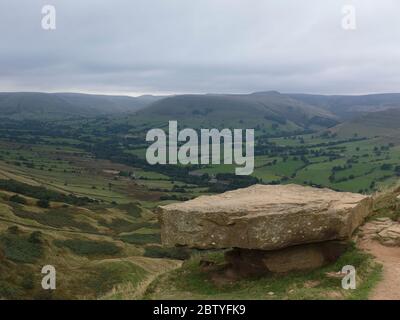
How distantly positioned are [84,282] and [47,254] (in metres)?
18.6

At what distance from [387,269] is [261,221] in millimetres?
5184

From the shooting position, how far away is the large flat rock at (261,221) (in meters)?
Answer: 19.7

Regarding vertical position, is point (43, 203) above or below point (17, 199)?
below

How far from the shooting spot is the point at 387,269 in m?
18.6

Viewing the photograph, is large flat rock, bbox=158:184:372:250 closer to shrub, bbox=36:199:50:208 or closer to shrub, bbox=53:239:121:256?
shrub, bbox=53:239:121:256

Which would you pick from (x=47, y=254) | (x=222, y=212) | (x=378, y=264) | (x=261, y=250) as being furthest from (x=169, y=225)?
(x=47, y=254)

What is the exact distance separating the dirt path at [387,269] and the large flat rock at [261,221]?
1131mm

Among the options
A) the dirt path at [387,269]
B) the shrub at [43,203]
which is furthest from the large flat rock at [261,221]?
the shrub at [43,203]

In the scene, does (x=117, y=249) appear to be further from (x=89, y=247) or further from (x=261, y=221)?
(x=261, y=221)

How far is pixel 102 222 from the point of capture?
121m

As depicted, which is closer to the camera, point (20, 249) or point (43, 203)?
point (20, 249)

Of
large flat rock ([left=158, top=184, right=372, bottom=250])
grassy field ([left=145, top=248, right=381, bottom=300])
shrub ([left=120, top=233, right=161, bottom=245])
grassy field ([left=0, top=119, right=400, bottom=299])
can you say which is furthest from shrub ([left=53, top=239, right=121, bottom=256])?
large flat rock ([left=158, top=184, right=372, bottom=250])

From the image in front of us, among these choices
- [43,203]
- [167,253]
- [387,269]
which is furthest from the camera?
[43,203]

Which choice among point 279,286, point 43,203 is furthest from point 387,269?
point 43,203
